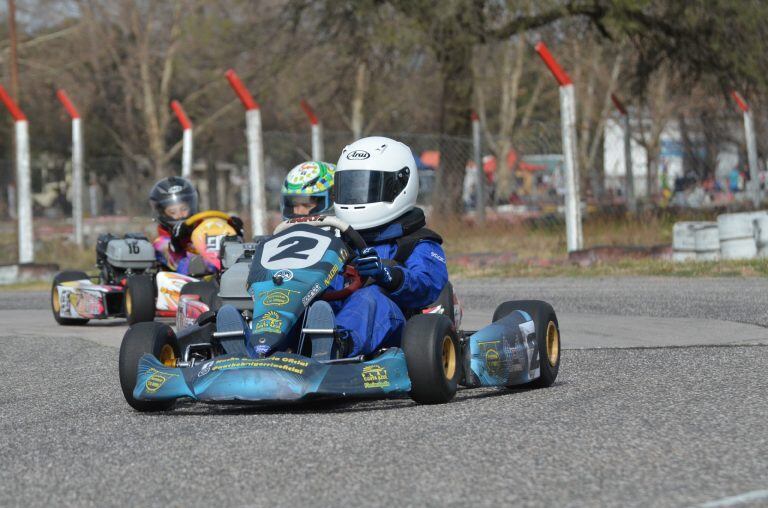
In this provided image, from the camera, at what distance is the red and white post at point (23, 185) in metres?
16.8

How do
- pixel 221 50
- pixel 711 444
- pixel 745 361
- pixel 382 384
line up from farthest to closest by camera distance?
pixel 221 50 < pixel 745 361 < pixel 382 384 < pixel 711 444

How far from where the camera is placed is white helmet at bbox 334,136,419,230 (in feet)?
21.5

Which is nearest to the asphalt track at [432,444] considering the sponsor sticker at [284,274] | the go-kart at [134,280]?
the sponsor sticker at [284,274]

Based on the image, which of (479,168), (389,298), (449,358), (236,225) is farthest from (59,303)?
(479,168)

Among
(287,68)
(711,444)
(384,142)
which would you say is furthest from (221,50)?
(711,444)

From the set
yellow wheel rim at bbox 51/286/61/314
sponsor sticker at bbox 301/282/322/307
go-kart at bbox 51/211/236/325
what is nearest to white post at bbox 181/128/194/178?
go-kart at bbox 51/211/236/325

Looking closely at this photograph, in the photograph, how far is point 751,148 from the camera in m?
19.6

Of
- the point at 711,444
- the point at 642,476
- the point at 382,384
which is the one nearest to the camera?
the point at 642,476

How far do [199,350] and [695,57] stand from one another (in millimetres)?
15665

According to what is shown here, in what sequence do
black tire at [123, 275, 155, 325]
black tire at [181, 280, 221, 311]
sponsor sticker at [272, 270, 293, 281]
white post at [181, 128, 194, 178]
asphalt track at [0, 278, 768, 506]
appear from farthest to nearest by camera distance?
white post at [181, 128, 194, 178], black tire at [123, 275, 155, 325], black tire at [181, 280, 221, 311], sponsor sticker at [272, 270, 293, 281], asphalt track at [0, 278, 768, 506]

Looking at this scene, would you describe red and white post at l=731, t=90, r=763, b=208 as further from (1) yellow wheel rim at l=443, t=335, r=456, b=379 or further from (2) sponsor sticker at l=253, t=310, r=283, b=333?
(2) sponsor sticker at l=253, t=310, r=283, b=333

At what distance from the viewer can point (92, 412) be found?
5.88 m

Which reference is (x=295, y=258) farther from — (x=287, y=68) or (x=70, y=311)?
(x=287, y=68)

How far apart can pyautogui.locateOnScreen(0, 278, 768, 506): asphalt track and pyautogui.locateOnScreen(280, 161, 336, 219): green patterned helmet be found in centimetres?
131
